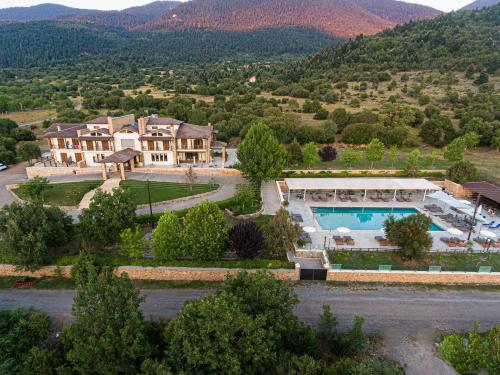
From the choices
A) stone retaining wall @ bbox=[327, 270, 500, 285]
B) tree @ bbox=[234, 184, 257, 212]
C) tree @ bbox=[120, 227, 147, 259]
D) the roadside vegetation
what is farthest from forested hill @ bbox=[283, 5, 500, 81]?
the roadside vegetation

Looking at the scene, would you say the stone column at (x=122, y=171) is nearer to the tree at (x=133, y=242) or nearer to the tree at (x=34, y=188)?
the tree at (x=34, y=188)

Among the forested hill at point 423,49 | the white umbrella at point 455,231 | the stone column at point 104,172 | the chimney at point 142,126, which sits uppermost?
the forested hill at point 423,49

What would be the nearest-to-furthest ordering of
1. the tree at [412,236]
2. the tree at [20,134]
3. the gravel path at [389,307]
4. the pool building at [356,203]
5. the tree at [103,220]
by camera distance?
the gravel path at [389,307] → the tree at [412,236] → the tree at [103,220] → the pool building at [356,203] → the tree at [20,134]

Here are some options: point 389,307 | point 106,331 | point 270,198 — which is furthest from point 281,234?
point 106,331

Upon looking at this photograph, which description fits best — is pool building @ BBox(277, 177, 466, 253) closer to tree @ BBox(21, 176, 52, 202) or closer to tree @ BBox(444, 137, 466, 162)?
tree @ BBox(444, 137, 466, 162)

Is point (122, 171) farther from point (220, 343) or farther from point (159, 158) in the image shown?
point (220, 343)

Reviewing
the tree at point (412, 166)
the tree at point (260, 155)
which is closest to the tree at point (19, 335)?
the tree at point (260, 155)

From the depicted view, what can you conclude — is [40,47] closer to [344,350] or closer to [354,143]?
[354,143]
